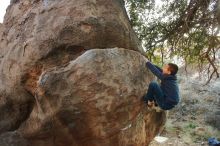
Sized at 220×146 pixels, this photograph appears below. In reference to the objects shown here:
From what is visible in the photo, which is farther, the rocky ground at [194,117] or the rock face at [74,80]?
the rocky ground at [194,117]

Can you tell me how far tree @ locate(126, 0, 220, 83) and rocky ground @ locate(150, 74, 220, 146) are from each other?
401 centimetres

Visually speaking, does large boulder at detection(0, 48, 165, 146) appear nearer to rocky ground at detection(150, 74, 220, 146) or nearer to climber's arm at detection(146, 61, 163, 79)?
climber's arm at detection(146, 61, 163, 79)

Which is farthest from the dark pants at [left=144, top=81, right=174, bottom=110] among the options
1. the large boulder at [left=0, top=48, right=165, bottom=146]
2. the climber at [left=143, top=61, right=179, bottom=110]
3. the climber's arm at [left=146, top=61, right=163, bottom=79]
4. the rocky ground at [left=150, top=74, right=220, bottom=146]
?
the rocky ground at [left=150, top=74, right=220, bottom=146]

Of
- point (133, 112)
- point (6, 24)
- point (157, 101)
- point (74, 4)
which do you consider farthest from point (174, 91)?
point (6, 24)

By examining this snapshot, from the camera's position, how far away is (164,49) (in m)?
Result: 12.2

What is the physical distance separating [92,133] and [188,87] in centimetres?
1272

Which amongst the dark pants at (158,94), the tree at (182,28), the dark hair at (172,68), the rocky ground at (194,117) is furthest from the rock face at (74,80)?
the rocky ground at (194,117)

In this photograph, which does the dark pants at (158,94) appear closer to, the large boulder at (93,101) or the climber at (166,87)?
the climber at (166,87)

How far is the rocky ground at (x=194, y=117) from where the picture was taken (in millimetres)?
15352

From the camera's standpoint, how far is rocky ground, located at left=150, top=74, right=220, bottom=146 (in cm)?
1535

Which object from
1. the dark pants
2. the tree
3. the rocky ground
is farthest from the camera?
the rocky ground

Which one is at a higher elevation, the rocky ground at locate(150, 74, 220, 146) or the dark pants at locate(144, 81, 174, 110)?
the dark pants at locate(144, 81, 174, 110)

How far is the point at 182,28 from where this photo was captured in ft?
35.9

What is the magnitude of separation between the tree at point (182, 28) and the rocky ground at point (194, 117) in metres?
4.01
